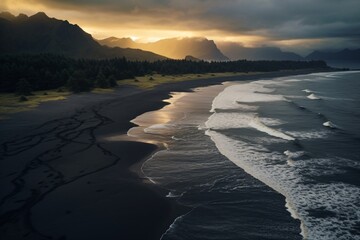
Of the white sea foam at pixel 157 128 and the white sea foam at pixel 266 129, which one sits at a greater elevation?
the white sea foam at pixel 157 128

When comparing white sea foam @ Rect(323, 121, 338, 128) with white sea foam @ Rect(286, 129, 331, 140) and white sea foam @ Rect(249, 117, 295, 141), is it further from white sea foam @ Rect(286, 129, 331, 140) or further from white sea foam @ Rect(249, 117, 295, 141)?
white sea foam @ Rect(249, 117, 295, 141)

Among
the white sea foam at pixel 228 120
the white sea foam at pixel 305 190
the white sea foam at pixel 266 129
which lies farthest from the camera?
the white sea foam at pixel 228 120

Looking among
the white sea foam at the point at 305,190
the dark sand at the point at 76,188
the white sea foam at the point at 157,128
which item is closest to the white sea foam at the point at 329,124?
the white sea foam at the point at 305,190

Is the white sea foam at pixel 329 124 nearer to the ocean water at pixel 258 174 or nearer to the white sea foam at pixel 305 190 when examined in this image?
the ocean water at pixel 258 174

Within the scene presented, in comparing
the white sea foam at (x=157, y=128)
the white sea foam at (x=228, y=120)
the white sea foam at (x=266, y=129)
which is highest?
the white sea foam at (x=157, y=128)

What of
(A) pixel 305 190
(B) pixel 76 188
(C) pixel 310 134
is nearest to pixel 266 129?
(C) pixel 310 134

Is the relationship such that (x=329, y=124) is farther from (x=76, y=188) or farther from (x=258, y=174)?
(x=76, y=188)
